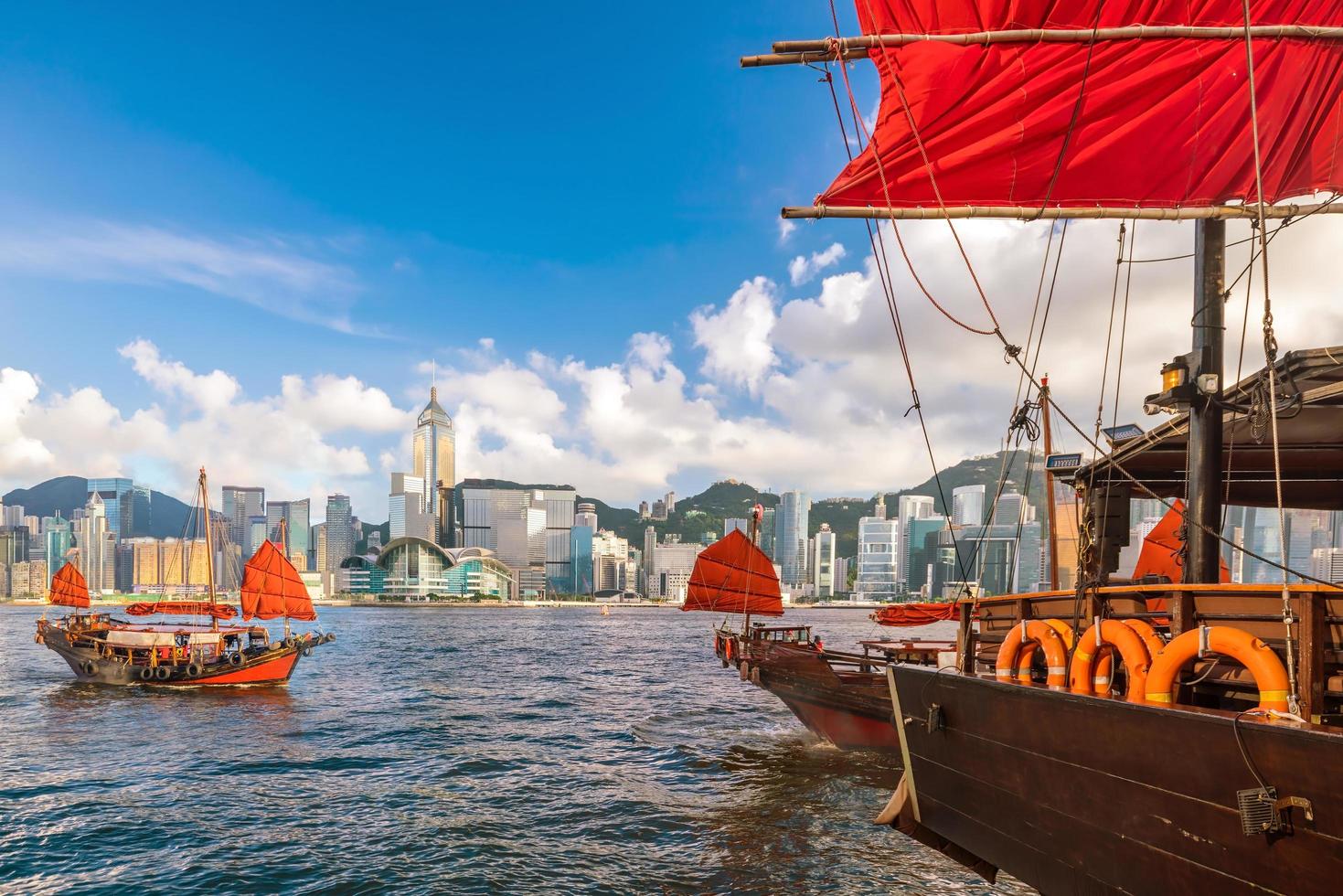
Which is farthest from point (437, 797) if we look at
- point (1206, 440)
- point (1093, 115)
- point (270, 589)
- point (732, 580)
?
point (270, 589)

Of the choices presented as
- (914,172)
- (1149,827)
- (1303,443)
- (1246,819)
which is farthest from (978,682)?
(1303,443)

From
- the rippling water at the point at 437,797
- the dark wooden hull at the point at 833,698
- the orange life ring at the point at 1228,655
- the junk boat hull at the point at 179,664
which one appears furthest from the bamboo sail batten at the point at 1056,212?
the junk boat hull at the point at 179,664

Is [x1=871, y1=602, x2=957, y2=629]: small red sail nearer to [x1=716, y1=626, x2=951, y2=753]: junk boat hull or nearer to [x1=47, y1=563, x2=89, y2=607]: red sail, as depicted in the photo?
[x1=716, y1=626, x2=951, y2=753]: junk boat hull

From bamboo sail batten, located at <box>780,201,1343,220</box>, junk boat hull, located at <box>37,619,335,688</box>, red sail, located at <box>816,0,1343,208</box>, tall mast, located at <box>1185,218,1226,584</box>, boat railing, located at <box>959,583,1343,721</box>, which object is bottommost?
junk boat hull, located at <box>37,619,335,688</box>

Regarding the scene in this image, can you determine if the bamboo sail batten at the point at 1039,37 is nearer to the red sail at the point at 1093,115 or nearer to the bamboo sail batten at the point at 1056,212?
the red sail at the point at 1093,115

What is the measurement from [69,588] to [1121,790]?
62.3 m

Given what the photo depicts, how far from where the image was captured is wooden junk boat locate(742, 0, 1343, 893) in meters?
6.10

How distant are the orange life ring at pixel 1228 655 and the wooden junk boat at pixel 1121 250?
19mm

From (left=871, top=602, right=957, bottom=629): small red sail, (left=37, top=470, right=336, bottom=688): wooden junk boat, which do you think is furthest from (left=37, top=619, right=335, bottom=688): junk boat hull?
(left=871, top=602, right=957, bottom=629): small red sail

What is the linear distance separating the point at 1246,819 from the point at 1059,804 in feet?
6.08

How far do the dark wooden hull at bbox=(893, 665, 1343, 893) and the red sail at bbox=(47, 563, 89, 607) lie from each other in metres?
58.3

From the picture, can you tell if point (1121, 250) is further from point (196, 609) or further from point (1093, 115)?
point (196, 609)

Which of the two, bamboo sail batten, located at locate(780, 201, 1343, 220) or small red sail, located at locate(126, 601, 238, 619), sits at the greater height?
bamboo sail batten, located at locate(780, 201, 1343, 220)

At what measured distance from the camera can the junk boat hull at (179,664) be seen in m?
35.6
